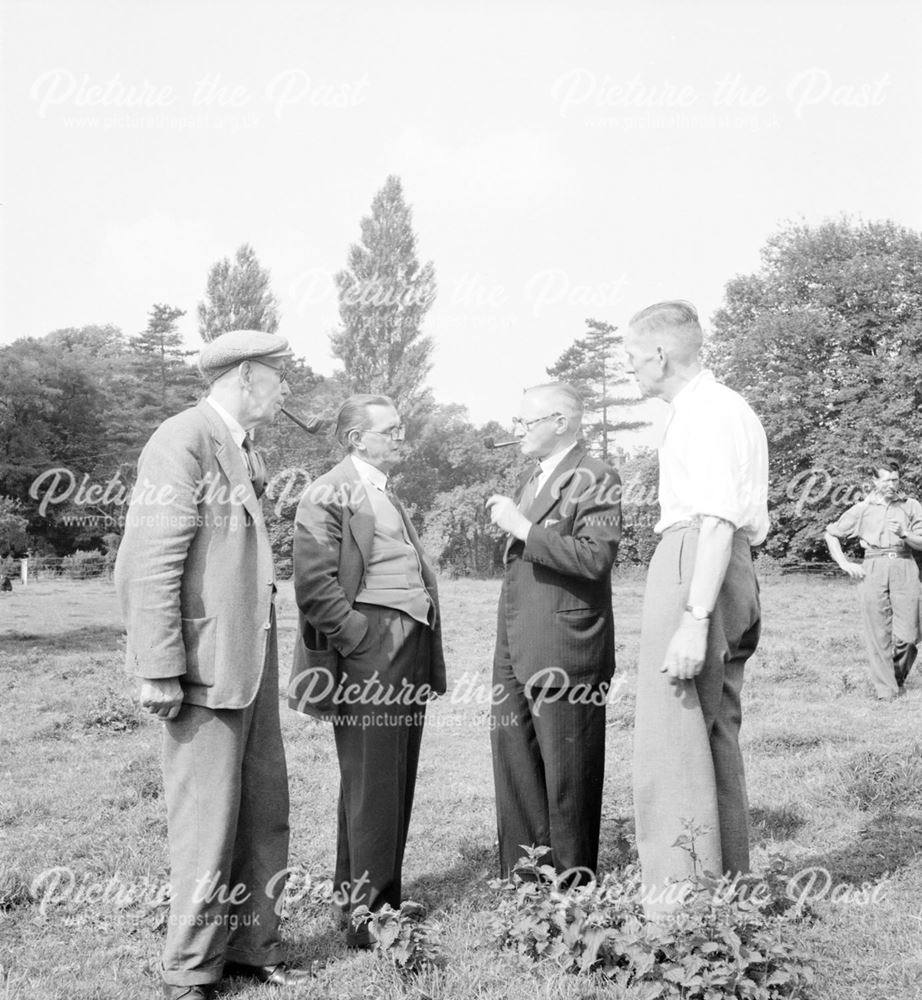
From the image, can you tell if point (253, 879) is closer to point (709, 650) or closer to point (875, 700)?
point (709, 650)

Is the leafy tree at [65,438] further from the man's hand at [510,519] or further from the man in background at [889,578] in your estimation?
the man's hand at [510,519]

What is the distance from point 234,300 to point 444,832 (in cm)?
3747

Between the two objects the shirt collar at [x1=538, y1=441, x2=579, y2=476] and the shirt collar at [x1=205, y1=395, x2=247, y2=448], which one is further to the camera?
the shirt collar at [x1=538, y1=441, x2=579, y2=476]

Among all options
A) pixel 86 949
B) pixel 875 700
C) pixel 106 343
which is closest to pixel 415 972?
pixel 86 949

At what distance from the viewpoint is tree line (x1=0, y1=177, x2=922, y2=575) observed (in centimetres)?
3550

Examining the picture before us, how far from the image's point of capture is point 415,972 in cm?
368

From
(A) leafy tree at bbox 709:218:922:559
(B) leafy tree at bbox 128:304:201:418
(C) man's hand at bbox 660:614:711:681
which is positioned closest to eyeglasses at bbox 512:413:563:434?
(C) man's hand at bbox 660:614:711:681

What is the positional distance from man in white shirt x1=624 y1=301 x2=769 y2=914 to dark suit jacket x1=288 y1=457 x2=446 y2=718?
1278 mm

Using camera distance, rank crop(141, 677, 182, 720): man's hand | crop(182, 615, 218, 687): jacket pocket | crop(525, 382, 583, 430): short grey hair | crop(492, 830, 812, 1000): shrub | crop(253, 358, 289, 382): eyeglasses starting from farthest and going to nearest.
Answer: crop(525, 382, 583, 430): short grey hair, crop(253, 358, 289, 382): eyeglasses, crop(182, 615, 218, 687): jacket pocket, crop(141, 677, 182, 720): man's hand, crop(492, 830, 812, 1000): shrub

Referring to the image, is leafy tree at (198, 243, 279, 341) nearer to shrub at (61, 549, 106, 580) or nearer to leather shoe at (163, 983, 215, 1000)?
shrub at (61, 549, 106, 580)

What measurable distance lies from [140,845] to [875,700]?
7220 millimetres

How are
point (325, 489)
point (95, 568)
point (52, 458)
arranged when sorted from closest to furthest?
1. point (325, 489)
2. point (95, 568)
3. point (52, 458)

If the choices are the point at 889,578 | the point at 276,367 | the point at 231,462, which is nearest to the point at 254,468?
the point at 231,462

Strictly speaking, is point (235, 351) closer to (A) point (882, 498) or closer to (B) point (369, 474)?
(B) point (369, 474)
